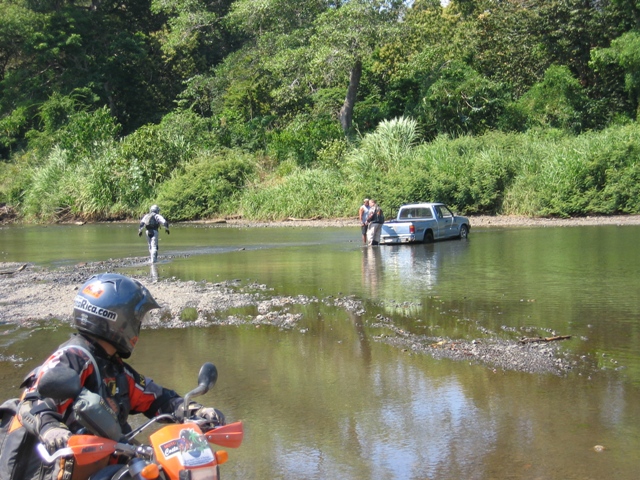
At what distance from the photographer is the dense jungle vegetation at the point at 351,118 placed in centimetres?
3781

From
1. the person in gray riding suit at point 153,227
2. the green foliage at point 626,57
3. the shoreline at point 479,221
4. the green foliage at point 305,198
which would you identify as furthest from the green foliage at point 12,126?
the person in gray riding suit at point 153,227

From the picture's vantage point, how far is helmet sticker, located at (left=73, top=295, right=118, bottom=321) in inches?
144

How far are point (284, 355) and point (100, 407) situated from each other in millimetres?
6207

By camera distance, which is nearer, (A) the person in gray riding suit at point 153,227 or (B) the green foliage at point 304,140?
(A) the person in gray riding suit at point 153,227

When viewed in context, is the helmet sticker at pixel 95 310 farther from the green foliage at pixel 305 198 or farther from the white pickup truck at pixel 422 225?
the green foliage at pixel 305 198

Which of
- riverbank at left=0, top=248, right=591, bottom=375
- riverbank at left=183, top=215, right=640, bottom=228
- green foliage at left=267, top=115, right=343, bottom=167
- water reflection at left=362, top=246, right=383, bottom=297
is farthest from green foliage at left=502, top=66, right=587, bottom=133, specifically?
riverbank at left=0, top=248, right=591, bottom=375

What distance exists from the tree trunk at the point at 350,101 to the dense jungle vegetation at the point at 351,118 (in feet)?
0.29

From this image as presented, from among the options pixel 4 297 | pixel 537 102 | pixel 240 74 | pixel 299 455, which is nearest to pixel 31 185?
pixel 240 74

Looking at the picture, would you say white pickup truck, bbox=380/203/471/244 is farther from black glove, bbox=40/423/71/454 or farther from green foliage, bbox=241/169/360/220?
black glove, bbox=40/423/71/454

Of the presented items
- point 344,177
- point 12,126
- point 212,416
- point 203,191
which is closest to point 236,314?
point 212,416

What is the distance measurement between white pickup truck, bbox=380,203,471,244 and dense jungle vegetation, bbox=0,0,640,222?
10.3m

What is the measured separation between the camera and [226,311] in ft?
40.1

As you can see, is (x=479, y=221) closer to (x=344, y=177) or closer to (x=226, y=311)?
(x=344, y=177)

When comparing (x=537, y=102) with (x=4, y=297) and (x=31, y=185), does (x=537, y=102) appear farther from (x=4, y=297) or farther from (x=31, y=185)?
(x=4, y=297)
